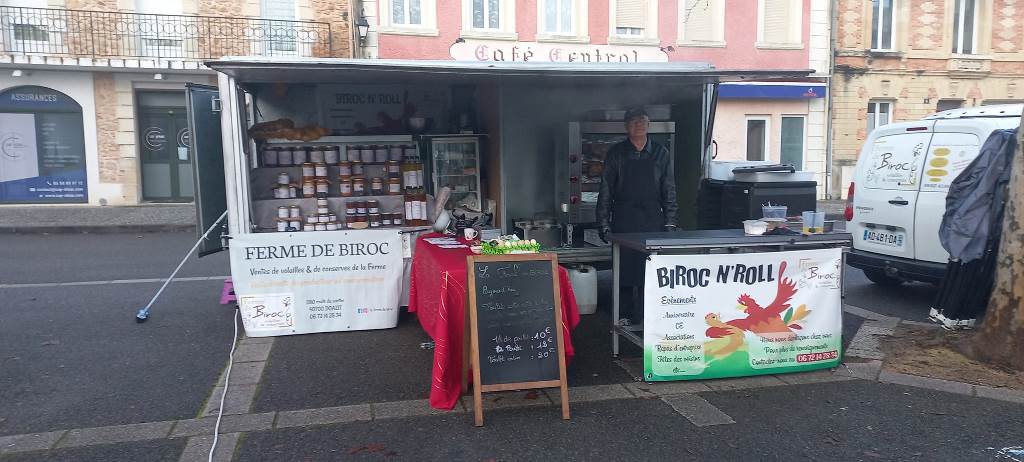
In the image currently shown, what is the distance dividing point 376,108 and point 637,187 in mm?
3130

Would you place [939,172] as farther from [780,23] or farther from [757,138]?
[780,23]

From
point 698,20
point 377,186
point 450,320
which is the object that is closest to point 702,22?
point 698,20

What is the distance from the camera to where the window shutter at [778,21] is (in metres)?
19.8

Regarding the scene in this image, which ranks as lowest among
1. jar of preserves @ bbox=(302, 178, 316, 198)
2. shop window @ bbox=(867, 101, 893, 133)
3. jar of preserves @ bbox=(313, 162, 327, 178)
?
jar of preserves @ bbox=(302, 178, 316, 198)

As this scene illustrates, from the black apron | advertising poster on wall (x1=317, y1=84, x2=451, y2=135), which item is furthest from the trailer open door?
the black apron

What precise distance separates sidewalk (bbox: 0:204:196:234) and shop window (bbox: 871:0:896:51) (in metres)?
18.5

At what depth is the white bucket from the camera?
6648 millimetres

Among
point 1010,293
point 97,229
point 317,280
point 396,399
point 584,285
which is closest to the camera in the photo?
point 396,399

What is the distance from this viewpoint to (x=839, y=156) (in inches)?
804

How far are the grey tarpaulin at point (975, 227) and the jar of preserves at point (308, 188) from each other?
18.9 ft

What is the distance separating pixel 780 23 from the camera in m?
19.9

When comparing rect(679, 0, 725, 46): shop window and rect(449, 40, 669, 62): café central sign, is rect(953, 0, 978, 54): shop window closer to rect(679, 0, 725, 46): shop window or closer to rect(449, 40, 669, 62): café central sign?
rect(679, 0, 725, 46): shop window

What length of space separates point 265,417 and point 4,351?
298 centimetres

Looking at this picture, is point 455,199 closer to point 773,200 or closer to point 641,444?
point 773,200
